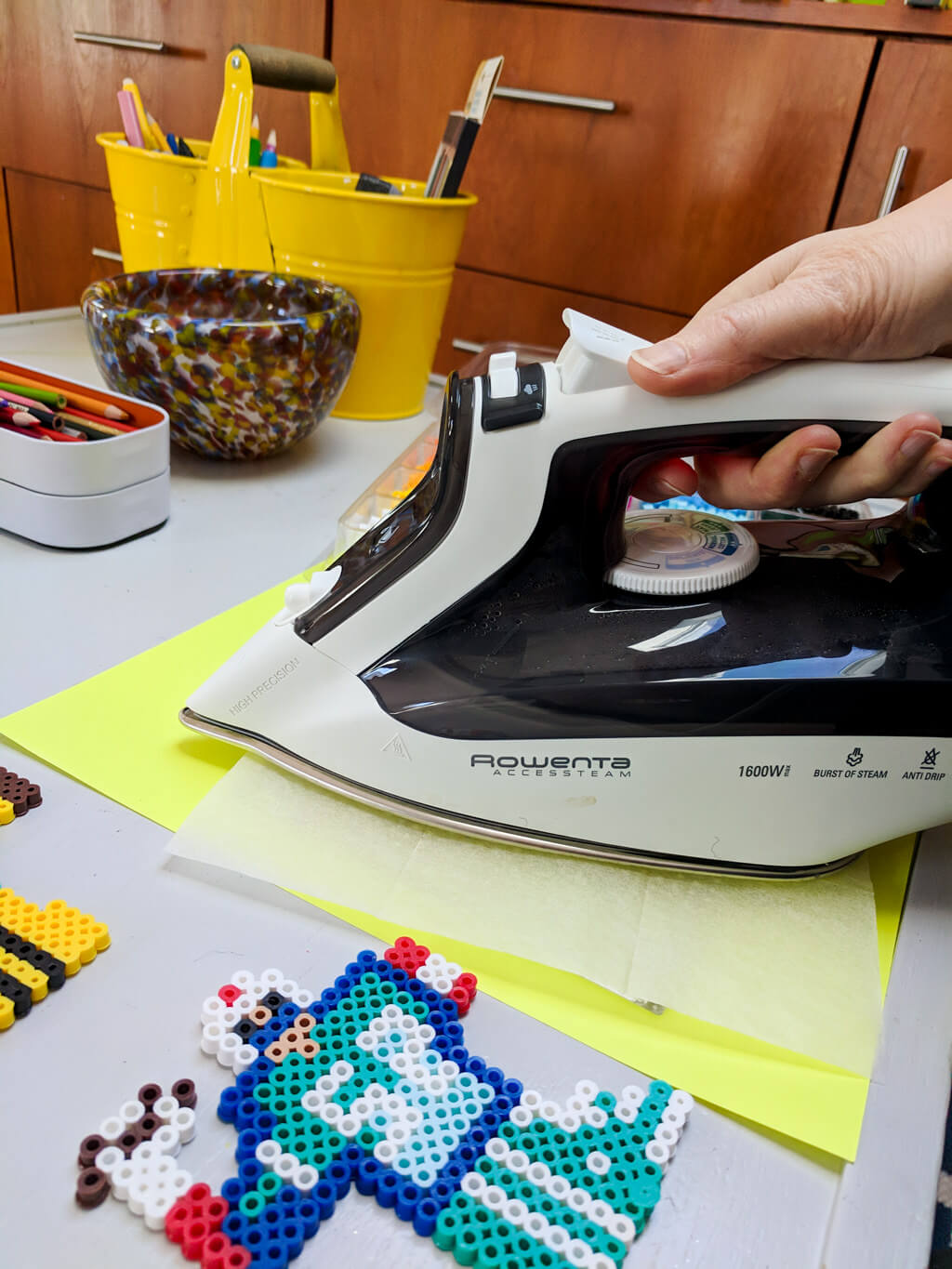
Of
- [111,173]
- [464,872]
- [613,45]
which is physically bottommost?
[464,872]

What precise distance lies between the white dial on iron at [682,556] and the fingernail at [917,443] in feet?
0.29

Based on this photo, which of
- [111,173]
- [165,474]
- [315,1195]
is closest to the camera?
[315,1195]

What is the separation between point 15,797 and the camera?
0.43 metres

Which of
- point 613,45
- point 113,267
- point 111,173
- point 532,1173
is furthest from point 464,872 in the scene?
point 113,267

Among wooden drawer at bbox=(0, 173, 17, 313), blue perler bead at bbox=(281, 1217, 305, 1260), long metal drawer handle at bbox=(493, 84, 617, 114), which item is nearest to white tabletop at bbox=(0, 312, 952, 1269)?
blue perler bead at bbox=(281, 1217, 305, 1260)

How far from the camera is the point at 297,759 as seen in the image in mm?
461

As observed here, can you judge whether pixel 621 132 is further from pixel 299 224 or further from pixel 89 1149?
pixel 89 1149

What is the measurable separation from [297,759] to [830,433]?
29 centimetres

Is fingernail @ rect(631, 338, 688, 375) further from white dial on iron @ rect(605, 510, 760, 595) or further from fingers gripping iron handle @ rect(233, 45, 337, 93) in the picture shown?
fingers gripping iron handle @ rect(233, 45, 337, 93)

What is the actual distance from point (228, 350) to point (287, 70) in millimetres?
370

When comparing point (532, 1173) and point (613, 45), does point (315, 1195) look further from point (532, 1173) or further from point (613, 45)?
point (613, 45)

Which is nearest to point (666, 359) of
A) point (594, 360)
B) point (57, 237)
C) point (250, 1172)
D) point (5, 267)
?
point (594, 360)

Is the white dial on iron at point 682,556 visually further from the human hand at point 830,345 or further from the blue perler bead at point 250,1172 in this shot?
the blue perler bead at point 250,1172

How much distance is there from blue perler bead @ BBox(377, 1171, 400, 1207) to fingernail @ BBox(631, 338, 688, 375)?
321mm
